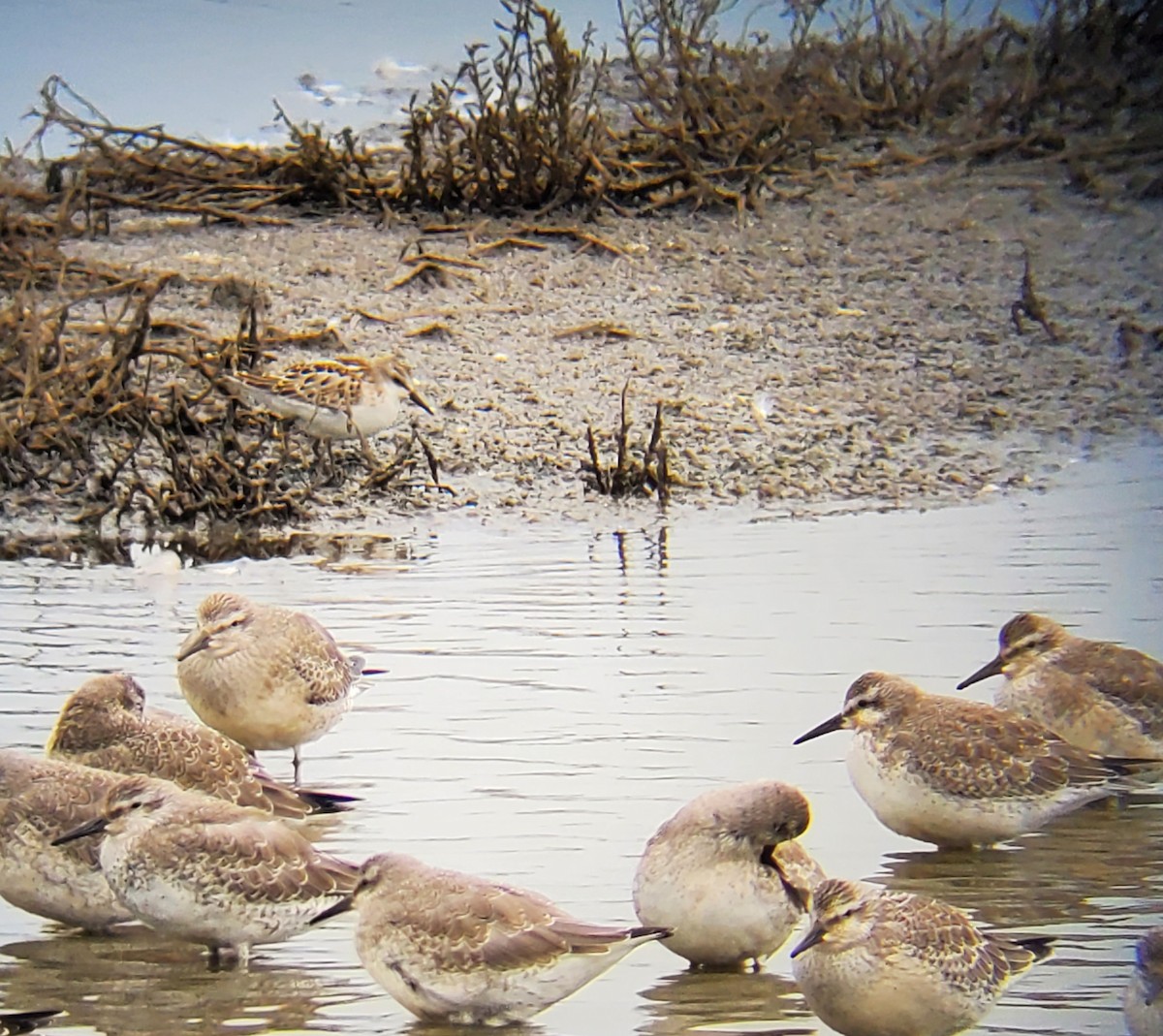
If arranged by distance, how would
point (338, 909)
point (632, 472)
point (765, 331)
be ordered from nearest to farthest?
point (338, 909) < point (632, 472) < point (765, 331)

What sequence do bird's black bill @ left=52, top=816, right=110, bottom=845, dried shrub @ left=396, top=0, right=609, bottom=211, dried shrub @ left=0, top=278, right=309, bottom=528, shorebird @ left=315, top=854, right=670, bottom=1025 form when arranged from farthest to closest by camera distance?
dried shrub @ left=396, top=0, right=609, bottom=211 → dried shrub @ left=0, top=278, right=309, bottom=528 → bird's black bill @ left=52, top=816, right=110, bottom=845 → shorebird @ left=315, top=854, right=670, bottom=1025

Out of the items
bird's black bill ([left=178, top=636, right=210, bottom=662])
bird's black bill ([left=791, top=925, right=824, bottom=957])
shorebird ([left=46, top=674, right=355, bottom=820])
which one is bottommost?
bird's black bill ([left=791, top=925, right=824, bottom=957])

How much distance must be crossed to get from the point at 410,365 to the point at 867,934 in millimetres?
6121

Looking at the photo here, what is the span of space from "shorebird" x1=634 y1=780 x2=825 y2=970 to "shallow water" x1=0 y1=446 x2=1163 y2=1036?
10 centimetres

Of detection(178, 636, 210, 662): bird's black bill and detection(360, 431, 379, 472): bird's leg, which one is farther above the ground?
detection(360, 431, 379, 472): bird's leg

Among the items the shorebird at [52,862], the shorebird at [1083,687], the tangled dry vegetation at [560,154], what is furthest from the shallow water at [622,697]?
the tangled dry vegetation at [560,154]

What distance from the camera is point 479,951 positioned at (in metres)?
4.28

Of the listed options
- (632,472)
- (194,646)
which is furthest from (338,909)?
(632,472)

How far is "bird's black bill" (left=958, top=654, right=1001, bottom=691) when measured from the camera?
6.35 m

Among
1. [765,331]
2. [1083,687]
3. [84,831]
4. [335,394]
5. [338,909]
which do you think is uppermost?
[765,331]

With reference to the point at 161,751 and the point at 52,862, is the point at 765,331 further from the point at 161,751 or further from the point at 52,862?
the point at 52,862

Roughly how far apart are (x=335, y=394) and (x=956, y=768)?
4.15m

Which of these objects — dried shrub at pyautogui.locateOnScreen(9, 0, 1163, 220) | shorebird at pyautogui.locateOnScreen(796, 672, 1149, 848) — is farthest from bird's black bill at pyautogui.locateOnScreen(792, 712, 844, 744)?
Result: dried shrub at pyautogui.locateOnScreen(9, 0, 1163, 220)

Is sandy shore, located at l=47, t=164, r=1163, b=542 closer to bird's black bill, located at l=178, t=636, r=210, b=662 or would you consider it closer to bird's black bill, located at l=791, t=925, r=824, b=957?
bird's black bill, located at l=178, t=636, r=210, b=662
